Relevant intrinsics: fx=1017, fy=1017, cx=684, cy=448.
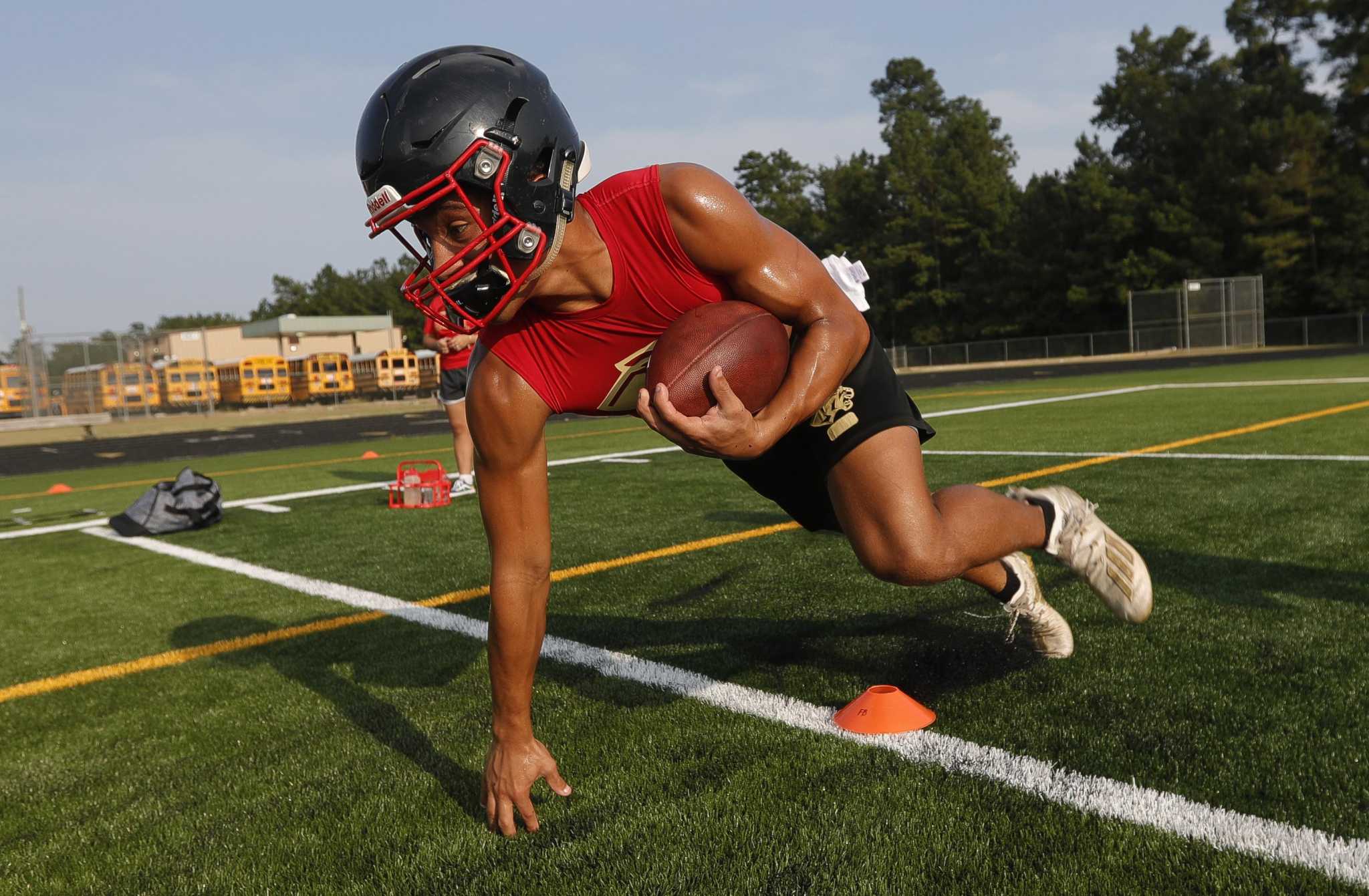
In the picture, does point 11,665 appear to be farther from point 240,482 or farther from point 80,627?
point 240,482

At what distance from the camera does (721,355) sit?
2.57 m

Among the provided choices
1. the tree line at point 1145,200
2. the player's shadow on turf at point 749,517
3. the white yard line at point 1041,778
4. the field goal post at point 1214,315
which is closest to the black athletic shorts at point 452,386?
the player's shadow on turf at point 749,517

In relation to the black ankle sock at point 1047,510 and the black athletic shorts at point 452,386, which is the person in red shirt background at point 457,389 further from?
the black ankle sock at point 1047,510

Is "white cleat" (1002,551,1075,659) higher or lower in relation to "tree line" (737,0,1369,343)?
lower

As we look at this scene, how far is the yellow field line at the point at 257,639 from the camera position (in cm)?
420

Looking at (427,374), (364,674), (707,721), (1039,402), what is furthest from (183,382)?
(707,721)

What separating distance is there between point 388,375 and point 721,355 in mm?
44043

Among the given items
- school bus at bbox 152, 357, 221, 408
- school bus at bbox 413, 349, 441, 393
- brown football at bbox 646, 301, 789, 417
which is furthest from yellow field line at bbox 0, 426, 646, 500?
school bus at bbox 413, 349, 441, 393

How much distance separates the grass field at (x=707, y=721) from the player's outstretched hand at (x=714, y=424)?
0.93m

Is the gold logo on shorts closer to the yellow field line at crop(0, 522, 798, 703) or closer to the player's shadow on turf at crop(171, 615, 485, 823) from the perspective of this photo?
the player's shadow on turf at crop(171, 615, 485, 823)

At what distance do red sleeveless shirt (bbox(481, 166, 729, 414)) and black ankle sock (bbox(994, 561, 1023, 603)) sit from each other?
4.96 feet

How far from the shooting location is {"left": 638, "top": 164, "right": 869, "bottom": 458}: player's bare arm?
2.65 meters

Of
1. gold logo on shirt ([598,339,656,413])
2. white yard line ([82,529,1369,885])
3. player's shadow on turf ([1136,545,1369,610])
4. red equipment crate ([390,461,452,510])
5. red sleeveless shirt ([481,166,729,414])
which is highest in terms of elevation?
red sleeveless shirt ([481,166,729,414])

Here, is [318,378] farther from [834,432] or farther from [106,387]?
[834,432]
